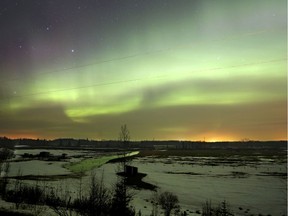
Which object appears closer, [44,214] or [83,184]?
[44,214]

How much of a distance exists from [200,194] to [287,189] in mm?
13550

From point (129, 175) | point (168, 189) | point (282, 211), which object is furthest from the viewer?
point (129, 175)

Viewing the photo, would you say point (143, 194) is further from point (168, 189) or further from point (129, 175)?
point (129, 175)

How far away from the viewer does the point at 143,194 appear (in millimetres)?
37500

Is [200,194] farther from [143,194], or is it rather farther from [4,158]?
[4,158]

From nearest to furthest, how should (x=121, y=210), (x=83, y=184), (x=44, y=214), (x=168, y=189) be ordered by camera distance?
(x=44, y=214) < (x=121, y=210) < (x=168, y=189) < (x=83, y=184)

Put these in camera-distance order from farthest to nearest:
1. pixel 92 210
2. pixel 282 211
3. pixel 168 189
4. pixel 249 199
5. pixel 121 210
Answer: pixel 168 189 < pixel 249 199 < pixel 282 211 < pixel 121 210 < pixel 92 210

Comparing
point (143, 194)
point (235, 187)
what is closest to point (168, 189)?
point (143, 194)

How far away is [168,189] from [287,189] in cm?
1651

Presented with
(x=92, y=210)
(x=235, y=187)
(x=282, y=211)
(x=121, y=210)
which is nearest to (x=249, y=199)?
(x=282, y=211)

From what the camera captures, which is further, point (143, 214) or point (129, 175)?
point (129, 175)

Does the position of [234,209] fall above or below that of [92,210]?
below

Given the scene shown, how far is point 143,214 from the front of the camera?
25859 millimetres

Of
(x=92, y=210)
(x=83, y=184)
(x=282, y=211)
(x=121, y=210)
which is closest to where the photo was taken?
(x=92, y=210)
